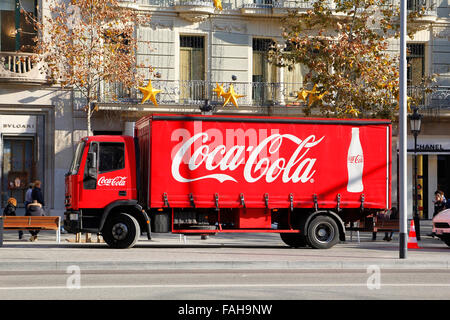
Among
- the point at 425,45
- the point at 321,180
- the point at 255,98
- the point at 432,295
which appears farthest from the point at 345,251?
the point at 425,45

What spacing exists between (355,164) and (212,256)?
216 inches

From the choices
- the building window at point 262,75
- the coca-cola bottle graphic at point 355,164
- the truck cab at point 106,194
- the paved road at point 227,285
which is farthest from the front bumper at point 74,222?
the building window at point 262,75

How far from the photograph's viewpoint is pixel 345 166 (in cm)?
2223

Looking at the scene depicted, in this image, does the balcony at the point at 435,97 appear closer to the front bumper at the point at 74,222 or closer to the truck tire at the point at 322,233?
the truck tire at the point at 322,233

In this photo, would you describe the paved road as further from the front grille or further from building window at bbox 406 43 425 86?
building window at bbox 406 43 425 86

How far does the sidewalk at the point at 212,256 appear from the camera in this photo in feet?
54.6

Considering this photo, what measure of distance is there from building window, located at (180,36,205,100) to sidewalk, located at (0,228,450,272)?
1066 centimetres

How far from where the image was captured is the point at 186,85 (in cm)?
3500

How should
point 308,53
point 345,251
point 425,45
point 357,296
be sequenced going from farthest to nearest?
point 425,45 < point 308,53 < point 345,251 < point 357,296

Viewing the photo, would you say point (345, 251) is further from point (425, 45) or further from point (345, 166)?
point (425, 45)

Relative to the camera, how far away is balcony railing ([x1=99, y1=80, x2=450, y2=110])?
1336 inches

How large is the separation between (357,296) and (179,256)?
7.45m

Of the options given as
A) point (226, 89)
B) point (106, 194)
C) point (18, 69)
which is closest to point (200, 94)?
point (226, 89)

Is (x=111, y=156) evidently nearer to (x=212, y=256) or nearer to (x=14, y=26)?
(x=212, y=256)
